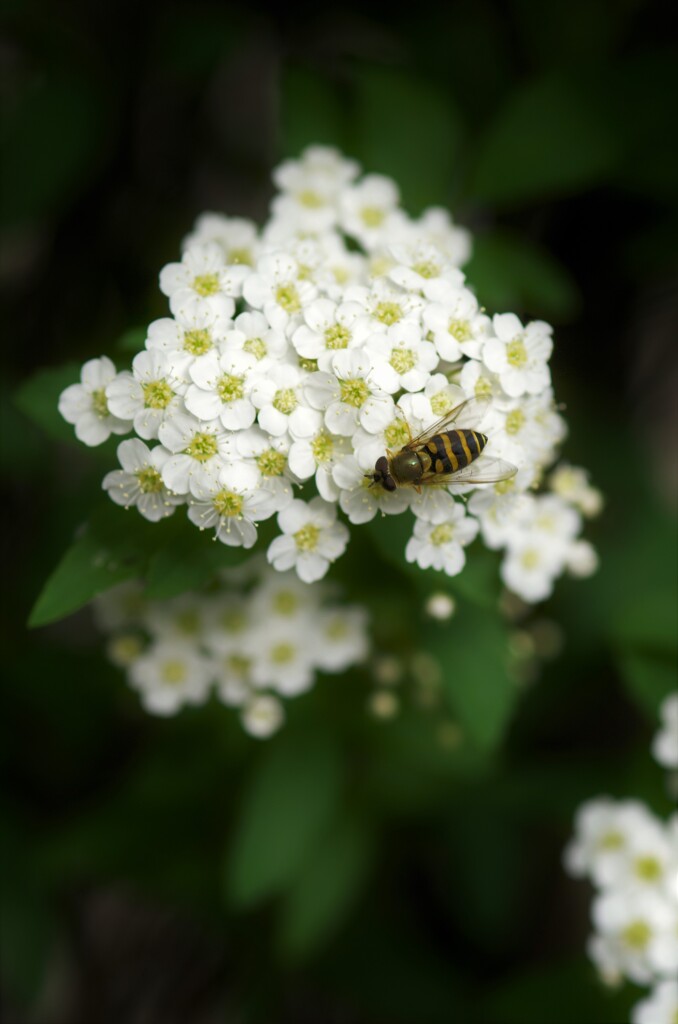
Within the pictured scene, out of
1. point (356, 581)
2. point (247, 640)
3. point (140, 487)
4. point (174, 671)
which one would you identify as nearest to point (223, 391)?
point (140, 487)

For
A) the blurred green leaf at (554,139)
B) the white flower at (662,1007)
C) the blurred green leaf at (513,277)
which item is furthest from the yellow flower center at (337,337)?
the white flower at (662,1007)

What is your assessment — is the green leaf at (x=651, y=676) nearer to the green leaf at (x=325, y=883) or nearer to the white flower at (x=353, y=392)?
the green leaf at (x=325, y=883)

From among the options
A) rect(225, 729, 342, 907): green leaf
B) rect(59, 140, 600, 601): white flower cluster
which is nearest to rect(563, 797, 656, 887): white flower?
rect(225, 729, 342, 907): green leaf

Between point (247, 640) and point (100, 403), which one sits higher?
point (100, 403)

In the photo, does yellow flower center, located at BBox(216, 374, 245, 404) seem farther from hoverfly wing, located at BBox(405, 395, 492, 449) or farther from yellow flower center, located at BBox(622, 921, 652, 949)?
yellow flower center, located at BBox(622, 921, 652, 949)

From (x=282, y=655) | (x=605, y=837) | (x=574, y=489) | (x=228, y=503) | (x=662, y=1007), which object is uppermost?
(x=228, y=503)

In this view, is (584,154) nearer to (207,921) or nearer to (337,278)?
(337,278)

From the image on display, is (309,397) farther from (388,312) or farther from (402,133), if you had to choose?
(402,133)
